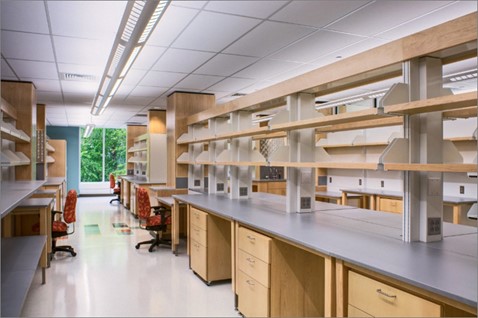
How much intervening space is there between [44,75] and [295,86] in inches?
178

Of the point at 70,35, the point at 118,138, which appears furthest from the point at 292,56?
the point at 118,138

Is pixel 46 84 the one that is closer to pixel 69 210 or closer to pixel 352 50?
pixel 69 210

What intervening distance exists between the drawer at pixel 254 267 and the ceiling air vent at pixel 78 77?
14.2 feet

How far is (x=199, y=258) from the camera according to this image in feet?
14.3

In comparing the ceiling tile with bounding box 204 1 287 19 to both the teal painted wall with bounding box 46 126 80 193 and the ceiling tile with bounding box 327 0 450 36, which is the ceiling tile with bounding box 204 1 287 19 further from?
the teal painted wall with bounding box 46 126 80 193

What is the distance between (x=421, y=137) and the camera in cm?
238

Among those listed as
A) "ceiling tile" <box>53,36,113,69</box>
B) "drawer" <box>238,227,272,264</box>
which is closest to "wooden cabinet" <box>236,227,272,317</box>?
"drawer" <box>238,227,272,264</box>

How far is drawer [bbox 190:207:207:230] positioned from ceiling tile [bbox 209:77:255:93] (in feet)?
8.58

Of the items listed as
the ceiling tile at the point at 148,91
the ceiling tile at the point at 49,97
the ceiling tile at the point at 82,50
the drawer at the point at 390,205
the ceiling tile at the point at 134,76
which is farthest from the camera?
the ceiling tile at the point at 49,97

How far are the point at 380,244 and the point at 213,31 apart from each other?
2794mm

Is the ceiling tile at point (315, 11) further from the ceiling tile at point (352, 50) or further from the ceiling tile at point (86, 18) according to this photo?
the ceiling tile at point (86, 18)

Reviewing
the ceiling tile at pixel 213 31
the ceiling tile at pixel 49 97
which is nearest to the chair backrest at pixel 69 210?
the ceiling tile at pixel 213 31

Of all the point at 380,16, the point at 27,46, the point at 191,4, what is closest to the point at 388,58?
the point at 380,16

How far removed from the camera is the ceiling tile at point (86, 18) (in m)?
3.27
